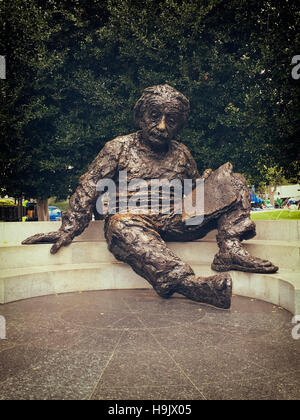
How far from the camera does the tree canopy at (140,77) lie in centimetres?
756

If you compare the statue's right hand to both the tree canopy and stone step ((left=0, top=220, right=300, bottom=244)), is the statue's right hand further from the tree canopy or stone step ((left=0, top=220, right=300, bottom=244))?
the tree canopy

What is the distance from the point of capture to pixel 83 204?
16.3 ft

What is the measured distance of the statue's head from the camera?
4.84 m

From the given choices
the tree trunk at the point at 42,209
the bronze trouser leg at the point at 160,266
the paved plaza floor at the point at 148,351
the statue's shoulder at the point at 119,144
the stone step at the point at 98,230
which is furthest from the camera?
the tree trunk at the point at 42,209

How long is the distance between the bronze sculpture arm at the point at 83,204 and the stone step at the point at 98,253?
0.67ft

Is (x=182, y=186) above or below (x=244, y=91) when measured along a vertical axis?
below

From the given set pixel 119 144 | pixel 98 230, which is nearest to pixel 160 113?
pixel 119 144

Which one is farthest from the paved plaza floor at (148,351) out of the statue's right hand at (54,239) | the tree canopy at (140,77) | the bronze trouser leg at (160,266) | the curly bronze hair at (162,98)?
the tree canopy at (140,77)

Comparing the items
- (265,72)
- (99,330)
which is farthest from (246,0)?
(99,330)

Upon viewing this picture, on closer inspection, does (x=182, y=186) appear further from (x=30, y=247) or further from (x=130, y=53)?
(x=130, y=53)

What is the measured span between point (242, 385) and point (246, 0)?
7.98 meters

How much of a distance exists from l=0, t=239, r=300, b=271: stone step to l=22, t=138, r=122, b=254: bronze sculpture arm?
0.20m

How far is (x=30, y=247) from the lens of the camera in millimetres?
5035

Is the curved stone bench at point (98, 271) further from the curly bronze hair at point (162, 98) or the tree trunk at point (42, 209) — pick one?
the tree trunk at point (42, 209)
